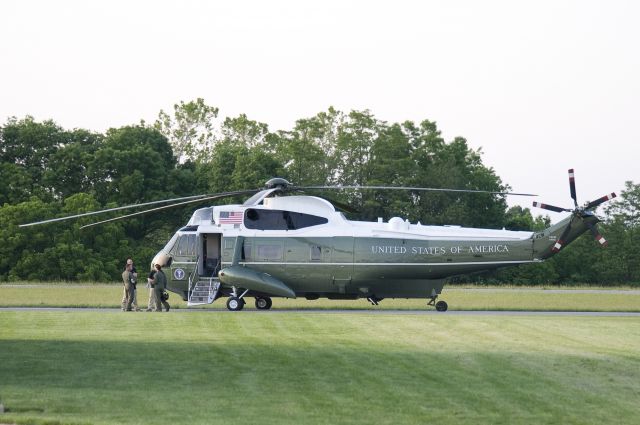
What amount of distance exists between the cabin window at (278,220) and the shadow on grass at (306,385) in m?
15.3

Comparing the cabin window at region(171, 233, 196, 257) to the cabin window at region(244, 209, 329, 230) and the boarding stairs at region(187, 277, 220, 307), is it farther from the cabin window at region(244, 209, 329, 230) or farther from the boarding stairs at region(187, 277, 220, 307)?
the cabin window at region(244, 209, 329, 230)

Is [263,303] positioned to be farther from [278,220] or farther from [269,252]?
[278,220]

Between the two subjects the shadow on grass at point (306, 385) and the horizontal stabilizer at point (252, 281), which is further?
the horizontal stabilizer at point (252, 281)

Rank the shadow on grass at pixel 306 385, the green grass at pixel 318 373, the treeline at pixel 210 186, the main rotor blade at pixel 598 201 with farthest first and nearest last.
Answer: the treeline at pixel 210 186
the main rotor blade at pixel 598 201
the green grass at pixel 318 373
the shadow on grass at pixel 306 385

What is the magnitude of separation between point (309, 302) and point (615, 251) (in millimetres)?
52850

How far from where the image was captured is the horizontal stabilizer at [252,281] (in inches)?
1427

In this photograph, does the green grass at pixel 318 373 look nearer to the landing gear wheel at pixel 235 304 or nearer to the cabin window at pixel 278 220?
the landing gear wheel at pixel 235 304

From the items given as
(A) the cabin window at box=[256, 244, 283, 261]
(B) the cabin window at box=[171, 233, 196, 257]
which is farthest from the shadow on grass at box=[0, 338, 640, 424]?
(B) the cabin window at box=[171, 233, 196, 257]

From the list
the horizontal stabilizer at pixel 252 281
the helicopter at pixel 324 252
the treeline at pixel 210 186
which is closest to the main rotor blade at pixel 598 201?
the helicopter at pixel 324 252

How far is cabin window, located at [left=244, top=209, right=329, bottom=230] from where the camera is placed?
1443 inches

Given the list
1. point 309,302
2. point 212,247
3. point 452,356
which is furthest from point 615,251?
point 452,356

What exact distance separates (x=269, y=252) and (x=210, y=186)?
52.5 m

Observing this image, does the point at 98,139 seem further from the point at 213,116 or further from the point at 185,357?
the point at 185,357

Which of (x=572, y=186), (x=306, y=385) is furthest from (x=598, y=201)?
(x=306, y=385)
